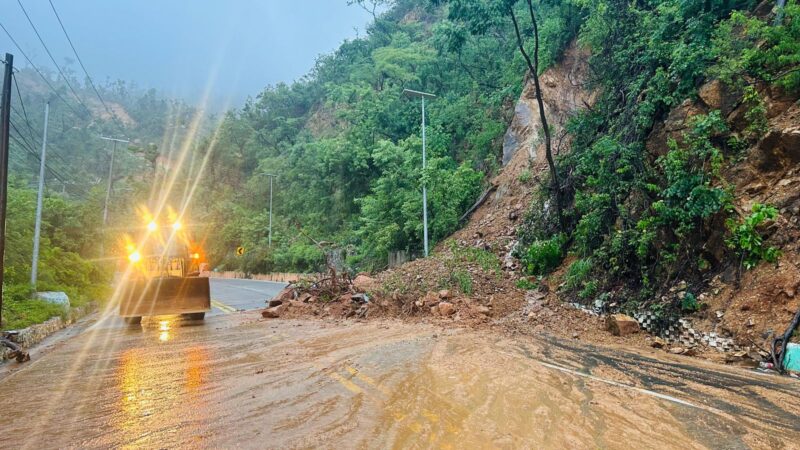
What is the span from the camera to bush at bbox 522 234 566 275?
13.5 metres

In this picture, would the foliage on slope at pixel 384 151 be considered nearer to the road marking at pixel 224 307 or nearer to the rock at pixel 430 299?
the road marking at pixel 224 307

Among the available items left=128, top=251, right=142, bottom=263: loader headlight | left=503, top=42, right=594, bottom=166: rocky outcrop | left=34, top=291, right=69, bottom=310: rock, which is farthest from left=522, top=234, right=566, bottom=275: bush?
left=34, top=291, right=69, bottom=310: rock

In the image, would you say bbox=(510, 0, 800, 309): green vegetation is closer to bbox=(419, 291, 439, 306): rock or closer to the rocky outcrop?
bbox=(419, 291, 439, 306): rock

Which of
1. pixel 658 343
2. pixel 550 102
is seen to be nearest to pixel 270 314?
pixel 658 343

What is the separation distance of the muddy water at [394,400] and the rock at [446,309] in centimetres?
250

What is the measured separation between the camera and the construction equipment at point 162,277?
13625mm

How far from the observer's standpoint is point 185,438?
452cm

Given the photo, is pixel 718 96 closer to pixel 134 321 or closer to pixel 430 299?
pixel 430 299

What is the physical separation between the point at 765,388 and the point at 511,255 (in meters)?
9.70

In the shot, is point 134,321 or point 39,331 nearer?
point 39,331

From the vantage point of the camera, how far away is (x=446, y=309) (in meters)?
11.9

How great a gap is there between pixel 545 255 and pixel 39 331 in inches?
572

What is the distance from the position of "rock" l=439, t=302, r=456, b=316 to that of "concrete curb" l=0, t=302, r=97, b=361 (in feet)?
32.0

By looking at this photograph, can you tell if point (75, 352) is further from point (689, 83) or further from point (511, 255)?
point (689, 83)
